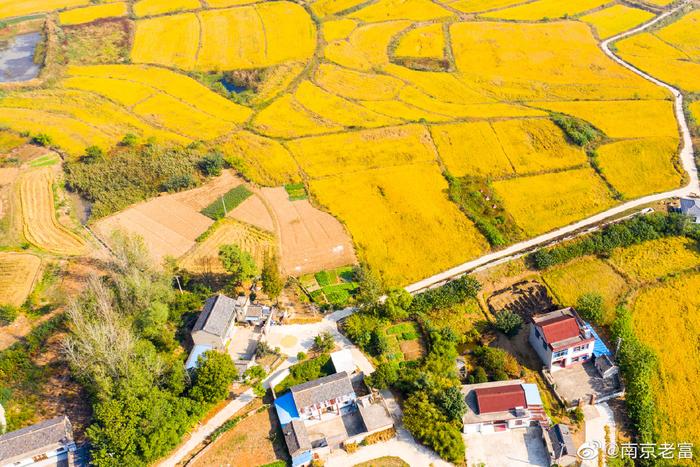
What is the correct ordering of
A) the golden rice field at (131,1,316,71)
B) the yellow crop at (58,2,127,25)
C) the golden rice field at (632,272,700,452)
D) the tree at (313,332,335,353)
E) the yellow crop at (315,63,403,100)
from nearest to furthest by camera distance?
the golden rice field at (632,272,700,452)
the tree at (313,332,335,353)
the yellow crop at (315,63,403,100)
the golden rice field at (131,1,316,71)
the yellow crop at (58,2,127,25)

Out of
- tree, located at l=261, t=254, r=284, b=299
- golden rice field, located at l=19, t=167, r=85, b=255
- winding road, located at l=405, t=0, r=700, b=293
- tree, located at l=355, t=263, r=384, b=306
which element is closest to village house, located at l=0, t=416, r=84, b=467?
tree, located at l=261, t=254, r=284, b=299

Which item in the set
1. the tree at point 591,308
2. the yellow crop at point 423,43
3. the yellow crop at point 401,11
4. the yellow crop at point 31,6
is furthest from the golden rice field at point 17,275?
the yellow crop at point 31,6

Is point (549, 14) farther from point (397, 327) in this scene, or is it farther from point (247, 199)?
point (397, 327)

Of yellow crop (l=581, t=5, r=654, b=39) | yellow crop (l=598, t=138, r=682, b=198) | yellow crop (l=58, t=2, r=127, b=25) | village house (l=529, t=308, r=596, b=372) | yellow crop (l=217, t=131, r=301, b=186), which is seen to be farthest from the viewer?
yellow crop (l=58, t=2, r=127, b=25)

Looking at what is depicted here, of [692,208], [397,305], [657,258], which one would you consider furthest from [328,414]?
[692,208]

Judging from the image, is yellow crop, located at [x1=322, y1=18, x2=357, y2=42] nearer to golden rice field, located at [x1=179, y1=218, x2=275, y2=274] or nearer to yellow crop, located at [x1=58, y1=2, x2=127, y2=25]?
yellow crop, located at [x1=58, y1=2, x2=127, y2=25]

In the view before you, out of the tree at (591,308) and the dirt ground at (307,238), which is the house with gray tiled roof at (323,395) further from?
the tree at (591,308)

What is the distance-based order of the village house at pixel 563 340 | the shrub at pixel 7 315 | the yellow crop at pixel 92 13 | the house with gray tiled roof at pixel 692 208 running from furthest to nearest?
1. the yellow crop at pixel 92 13
2. the house with gray tiled roof at pixel 692 208
3. the shrub at pixel 7 315
4. the village house at pixel 563 340
